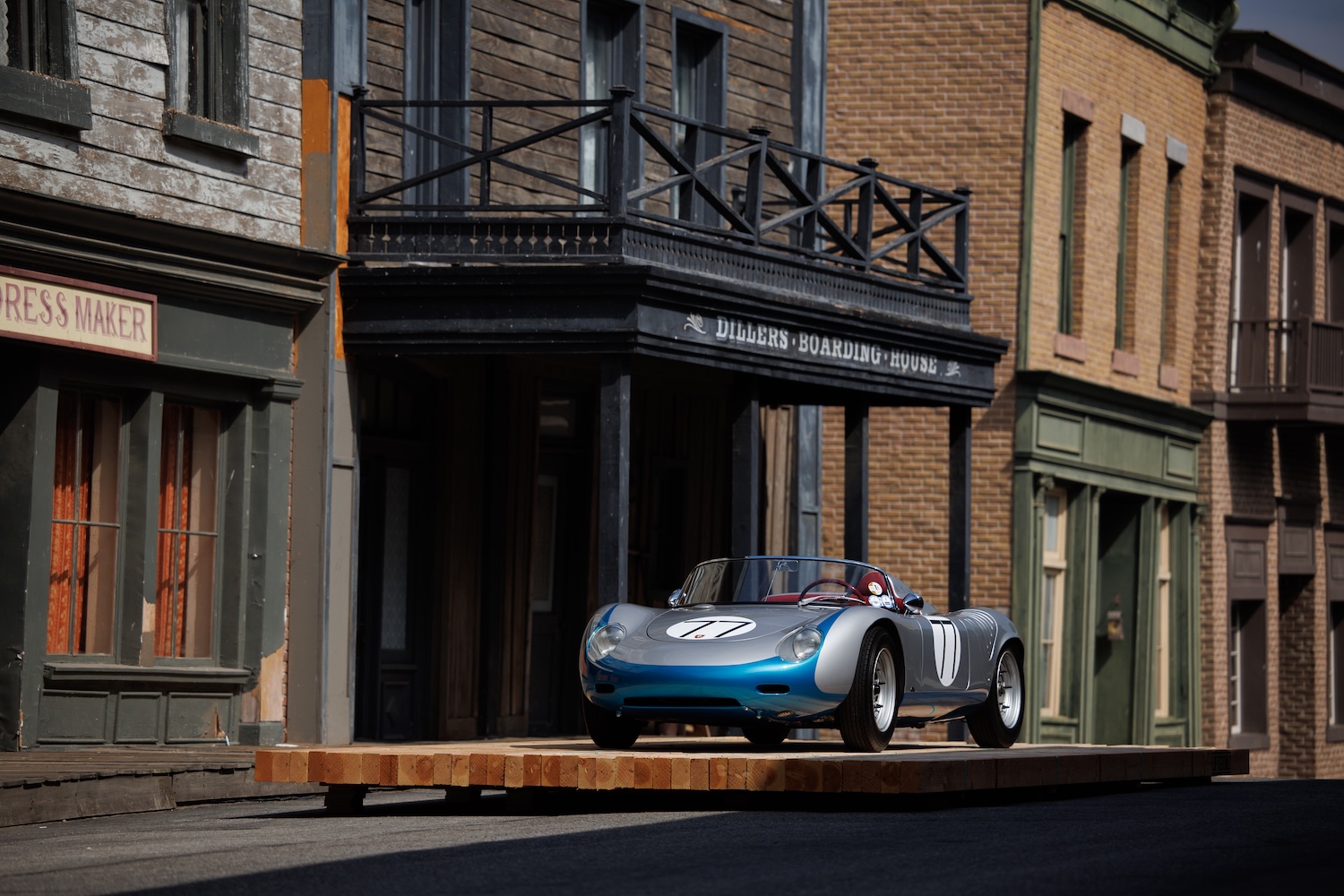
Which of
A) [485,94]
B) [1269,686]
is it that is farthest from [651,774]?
[1269,686]

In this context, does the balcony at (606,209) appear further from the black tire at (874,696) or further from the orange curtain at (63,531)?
the black tire at (874,696)

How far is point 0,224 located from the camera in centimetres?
1361

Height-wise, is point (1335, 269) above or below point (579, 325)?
above

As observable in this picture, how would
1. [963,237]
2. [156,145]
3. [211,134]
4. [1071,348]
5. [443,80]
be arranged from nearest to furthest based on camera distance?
[156,145], [211,134], [443,80], [963,237], [1071,348]

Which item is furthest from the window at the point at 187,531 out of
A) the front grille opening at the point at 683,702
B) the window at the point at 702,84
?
the window at the point at 702,84

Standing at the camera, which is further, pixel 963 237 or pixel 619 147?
pixel 963 237

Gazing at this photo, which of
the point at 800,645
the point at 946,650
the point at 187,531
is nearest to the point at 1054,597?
the point at 946,650

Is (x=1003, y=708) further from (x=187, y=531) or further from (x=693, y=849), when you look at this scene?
(x=693, y=849)

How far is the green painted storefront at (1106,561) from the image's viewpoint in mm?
24328

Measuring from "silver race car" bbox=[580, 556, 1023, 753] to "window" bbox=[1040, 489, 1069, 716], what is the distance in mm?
10907

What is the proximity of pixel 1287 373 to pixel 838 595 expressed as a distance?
16.8m

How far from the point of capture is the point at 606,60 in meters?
19.6

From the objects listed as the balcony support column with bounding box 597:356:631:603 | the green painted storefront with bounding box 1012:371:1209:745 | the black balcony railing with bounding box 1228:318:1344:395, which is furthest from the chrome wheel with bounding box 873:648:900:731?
the black balcony railing with bounding box 1228:318:1344:395

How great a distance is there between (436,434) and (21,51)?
5.18 m
